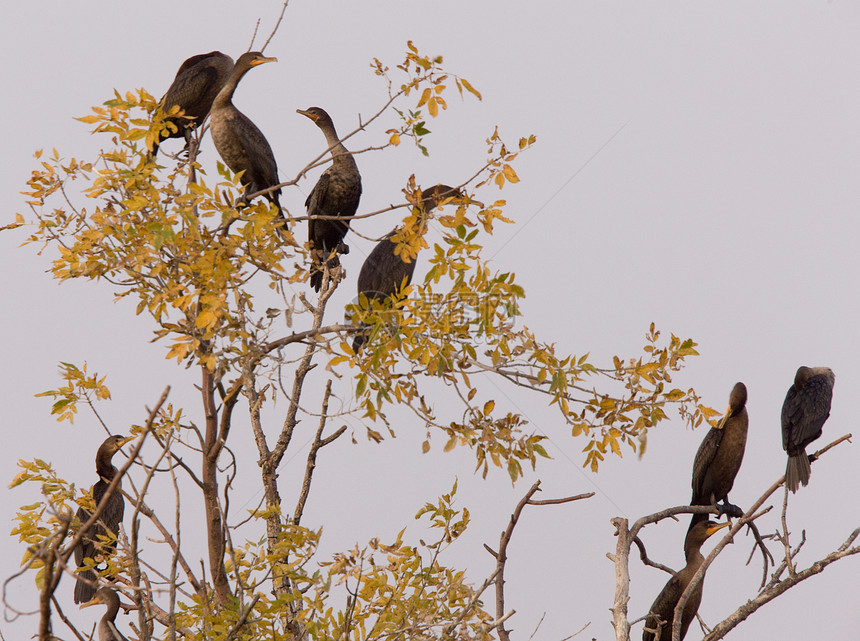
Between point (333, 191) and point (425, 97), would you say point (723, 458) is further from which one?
point (425, 97)

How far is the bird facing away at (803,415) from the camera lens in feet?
13.5

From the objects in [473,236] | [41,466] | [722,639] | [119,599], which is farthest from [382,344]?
[119,599]

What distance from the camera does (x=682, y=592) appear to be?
4.02m

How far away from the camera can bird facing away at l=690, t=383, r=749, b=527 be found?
4406 mm

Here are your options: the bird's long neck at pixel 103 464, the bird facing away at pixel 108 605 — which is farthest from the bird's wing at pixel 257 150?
the bird facing away at pixel 108 605

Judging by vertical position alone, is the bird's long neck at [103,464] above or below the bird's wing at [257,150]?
below

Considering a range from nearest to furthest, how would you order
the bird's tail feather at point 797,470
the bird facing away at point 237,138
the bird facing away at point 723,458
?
the bird's tail feather at point 797,470 < the bird facing away at point 237,138 < the bird facing away at point 723,458

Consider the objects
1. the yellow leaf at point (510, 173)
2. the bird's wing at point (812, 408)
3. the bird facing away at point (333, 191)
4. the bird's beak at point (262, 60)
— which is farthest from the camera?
the bird facing away at point (333, 191)

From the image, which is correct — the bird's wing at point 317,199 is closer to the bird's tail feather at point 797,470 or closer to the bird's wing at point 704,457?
the bird's wing at point 704,457

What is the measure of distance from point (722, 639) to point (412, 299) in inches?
77.0

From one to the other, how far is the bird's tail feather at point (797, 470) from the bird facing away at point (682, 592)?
1.21 ft

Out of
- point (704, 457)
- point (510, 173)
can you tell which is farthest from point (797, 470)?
point (510, 173)

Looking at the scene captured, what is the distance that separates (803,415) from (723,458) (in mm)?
453

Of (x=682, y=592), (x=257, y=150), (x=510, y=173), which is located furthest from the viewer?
(x=257, y=150)
